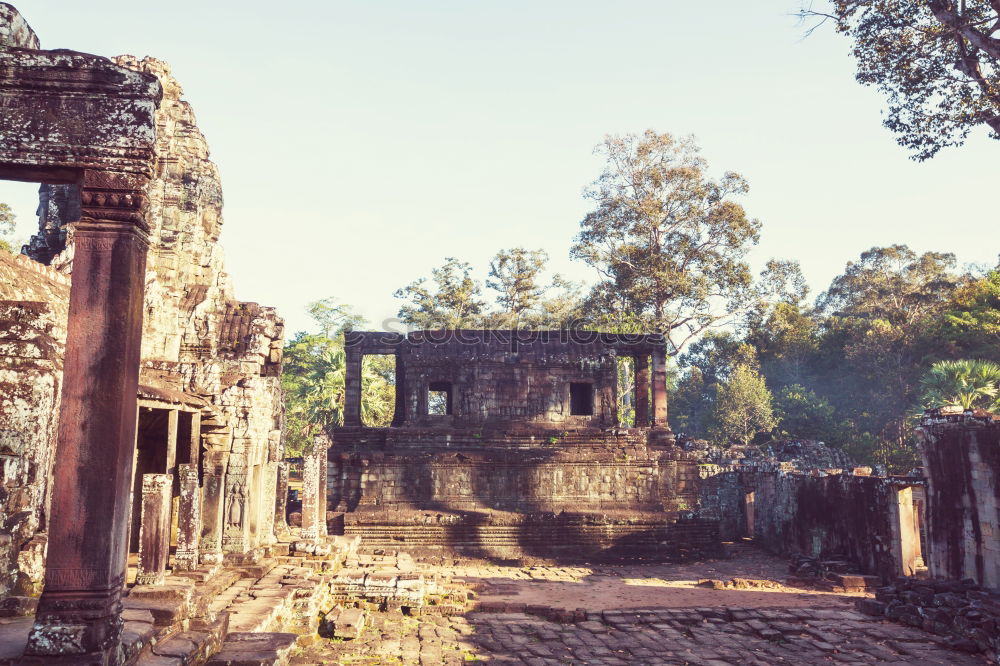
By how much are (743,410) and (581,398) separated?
16.9 m

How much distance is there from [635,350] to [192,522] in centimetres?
1735

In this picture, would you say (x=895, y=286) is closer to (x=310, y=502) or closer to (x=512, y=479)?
(x=512, y=479)

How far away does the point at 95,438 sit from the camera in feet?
13.8

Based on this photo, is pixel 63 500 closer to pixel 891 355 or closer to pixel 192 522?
pixel 192 522

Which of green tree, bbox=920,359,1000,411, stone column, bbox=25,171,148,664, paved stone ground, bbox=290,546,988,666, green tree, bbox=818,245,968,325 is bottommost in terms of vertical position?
paved stone ground, bbox=290,546,988,666

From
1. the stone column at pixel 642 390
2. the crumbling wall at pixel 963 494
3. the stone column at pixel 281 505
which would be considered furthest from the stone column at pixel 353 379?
the crumbling wall at pixel 963 494

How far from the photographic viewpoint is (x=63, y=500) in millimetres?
4168

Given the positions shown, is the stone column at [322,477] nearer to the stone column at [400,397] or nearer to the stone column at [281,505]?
the stone column at [281,505]

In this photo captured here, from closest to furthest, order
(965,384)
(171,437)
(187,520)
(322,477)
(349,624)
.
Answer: (187,520) < (171,437) < (349,624) < (322,477) < (965,384)

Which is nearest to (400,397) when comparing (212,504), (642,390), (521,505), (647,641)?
(521,505)

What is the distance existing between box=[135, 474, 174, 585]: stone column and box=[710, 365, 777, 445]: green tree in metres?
33.7

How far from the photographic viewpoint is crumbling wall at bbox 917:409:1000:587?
11.6 m

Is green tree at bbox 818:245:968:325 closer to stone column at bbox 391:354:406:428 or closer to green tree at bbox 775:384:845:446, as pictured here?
green tree at bbox 775:384:845:446

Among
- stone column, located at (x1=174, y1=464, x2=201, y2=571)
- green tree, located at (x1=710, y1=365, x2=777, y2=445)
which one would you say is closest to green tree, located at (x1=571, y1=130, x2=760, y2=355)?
green tree, located at (x1=710, y1=365, x2=777, y2=445)
